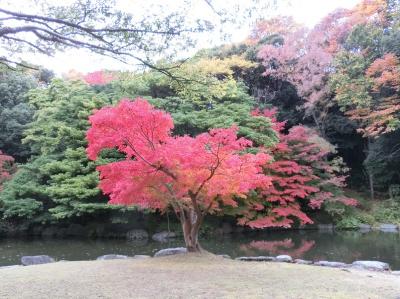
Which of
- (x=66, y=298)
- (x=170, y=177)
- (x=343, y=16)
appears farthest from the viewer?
(x=343, y=16)

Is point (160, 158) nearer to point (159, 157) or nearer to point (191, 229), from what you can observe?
point (159, 157)

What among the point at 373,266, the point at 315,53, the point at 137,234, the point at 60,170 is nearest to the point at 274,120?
the point at 315,53

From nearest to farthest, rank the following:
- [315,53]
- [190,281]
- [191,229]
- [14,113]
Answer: [190,281], [191,229], [315,53], [14,113]

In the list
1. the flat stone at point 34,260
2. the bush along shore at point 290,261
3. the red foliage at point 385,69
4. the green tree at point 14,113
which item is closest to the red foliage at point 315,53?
the red foliage at point 385,69

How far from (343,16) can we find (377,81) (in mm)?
6457

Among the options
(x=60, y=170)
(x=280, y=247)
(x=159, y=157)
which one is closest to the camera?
(x=159, y=157)

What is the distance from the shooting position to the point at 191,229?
9.53 meters

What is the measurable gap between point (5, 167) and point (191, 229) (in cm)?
1220

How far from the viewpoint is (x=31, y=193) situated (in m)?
15.8

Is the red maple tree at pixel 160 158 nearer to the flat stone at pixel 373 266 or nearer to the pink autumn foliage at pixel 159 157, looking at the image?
the pink autumn foliage at pixel 159 157

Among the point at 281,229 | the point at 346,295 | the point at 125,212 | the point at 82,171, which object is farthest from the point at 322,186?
the point at 346,295

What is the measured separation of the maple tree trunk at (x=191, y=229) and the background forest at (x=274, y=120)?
14.7ft

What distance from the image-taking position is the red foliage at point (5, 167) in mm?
17050

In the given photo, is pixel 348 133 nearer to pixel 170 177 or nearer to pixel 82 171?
pixel 82 171
